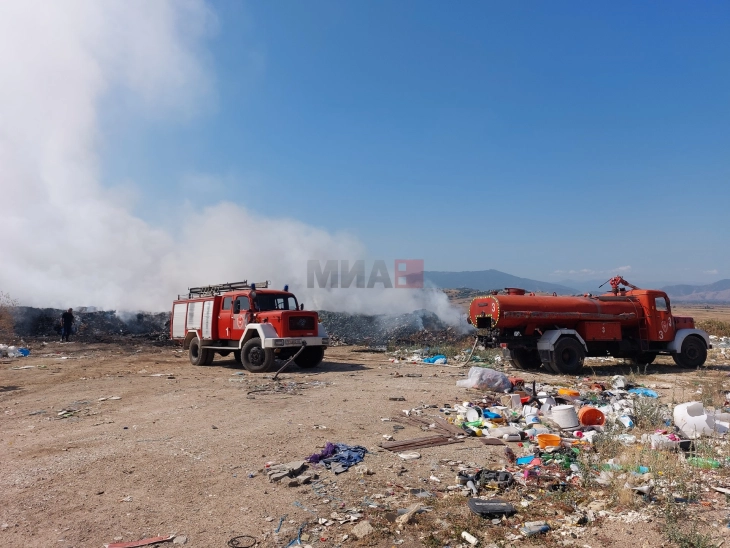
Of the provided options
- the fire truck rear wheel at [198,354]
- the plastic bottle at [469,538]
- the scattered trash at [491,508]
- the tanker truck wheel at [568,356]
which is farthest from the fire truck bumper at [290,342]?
the plastic bottle at [469,538]

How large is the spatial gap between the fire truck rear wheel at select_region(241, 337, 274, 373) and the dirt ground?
7.98 feet

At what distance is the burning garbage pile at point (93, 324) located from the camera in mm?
22744

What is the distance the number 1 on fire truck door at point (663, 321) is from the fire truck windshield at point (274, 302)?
9.58 metres

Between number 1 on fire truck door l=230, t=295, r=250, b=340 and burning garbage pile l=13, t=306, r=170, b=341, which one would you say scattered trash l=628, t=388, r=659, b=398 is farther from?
burning garbage pile l=13, t=306, r=170, b=341

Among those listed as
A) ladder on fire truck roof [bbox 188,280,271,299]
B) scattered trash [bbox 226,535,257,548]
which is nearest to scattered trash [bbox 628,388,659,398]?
scattered trash [bbox 226,535,257,548]

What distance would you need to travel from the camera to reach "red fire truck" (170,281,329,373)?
1292 centimetres

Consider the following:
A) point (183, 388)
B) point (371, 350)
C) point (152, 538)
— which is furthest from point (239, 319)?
point (152, 538)

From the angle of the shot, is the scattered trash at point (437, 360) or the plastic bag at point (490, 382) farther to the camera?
the scattered trash at point (437, 360)

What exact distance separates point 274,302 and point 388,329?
40.9ft

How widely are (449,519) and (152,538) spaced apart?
86.6 inches

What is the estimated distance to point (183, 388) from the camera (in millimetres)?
10438

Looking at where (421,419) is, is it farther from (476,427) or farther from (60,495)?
(60,495)

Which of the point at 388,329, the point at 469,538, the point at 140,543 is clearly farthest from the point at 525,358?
the point at 388,329

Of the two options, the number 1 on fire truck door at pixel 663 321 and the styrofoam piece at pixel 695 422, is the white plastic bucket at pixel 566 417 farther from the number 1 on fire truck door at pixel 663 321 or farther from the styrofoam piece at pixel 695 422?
the number 1 on fire truck door at pixel 663 321
